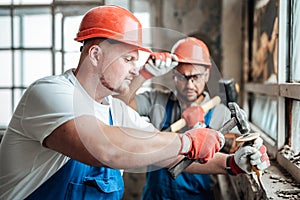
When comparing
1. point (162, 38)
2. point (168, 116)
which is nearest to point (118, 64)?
point (168, 116)

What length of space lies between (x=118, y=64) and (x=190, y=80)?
3.21ft

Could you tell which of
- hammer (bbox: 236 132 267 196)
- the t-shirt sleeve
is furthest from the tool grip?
the t-shirt sleeve

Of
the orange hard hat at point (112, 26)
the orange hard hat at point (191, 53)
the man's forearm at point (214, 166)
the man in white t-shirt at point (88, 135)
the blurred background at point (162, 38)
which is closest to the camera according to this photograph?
the man in white t-shirt at point (88, 135)

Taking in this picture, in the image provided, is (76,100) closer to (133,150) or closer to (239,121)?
(133,150)

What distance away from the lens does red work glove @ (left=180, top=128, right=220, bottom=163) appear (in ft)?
4.45

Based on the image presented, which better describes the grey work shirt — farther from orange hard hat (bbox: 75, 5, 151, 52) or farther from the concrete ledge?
orange hard hat (bbox: 75, 5, 151, 52)

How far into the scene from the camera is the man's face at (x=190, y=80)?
2.46 meters

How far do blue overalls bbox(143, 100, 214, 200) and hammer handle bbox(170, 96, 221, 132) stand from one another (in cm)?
7

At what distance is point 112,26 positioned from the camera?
1.51 meters

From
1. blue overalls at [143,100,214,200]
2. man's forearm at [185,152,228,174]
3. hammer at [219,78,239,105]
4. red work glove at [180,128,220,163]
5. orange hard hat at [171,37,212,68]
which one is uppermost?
orange hard hat at [171,37,212,68]

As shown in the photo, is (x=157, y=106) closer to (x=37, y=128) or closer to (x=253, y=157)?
(x=253, y=157)

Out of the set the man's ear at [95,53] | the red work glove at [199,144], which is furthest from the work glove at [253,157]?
the man's ear at [95,53]

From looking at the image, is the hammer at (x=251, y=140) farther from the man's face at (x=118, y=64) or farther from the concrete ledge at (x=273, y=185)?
the man's face at (x=118, y=64)

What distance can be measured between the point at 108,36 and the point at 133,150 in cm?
42
